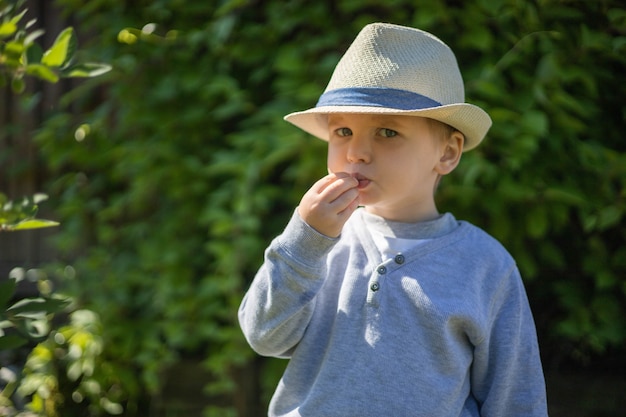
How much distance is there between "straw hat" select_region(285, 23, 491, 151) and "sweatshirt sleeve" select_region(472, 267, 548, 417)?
1.44ft

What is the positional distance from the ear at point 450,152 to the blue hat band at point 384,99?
15 cm

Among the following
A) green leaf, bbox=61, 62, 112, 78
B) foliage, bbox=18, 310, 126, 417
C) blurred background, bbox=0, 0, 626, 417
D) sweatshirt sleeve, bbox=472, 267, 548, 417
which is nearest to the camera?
sweatshirt sleeve, bbox=472, 267, 548, 417

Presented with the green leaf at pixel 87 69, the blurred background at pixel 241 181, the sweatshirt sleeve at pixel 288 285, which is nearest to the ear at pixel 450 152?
the sweatshirt sleeve at pixel 288 285

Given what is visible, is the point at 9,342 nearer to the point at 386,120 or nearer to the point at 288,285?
the point at 288,285

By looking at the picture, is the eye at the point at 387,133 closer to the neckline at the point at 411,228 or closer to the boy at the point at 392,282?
the boy at the point at 392,282

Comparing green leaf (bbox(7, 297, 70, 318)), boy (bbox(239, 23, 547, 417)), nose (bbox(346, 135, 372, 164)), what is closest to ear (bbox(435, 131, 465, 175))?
boy (bbox(239, 23, 547, 417))

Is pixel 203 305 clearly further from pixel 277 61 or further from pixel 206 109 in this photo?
pixel 277 61

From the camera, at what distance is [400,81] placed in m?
1.61

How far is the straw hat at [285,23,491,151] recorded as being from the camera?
5.23 ft

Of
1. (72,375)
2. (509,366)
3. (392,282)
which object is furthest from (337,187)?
(72,375)

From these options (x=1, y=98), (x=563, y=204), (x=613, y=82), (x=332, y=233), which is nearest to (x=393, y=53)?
(x=332, y=233)

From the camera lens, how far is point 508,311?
1.67 metres

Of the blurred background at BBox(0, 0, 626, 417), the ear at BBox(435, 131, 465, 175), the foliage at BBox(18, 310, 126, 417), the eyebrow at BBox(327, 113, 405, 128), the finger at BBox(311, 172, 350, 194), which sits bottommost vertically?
the foliage at BBox(18, 310, 126, 417)

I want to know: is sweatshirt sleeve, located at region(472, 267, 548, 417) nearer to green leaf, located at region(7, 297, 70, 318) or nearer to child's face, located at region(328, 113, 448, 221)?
child's face, located at region(328, 113, 448, 221)
